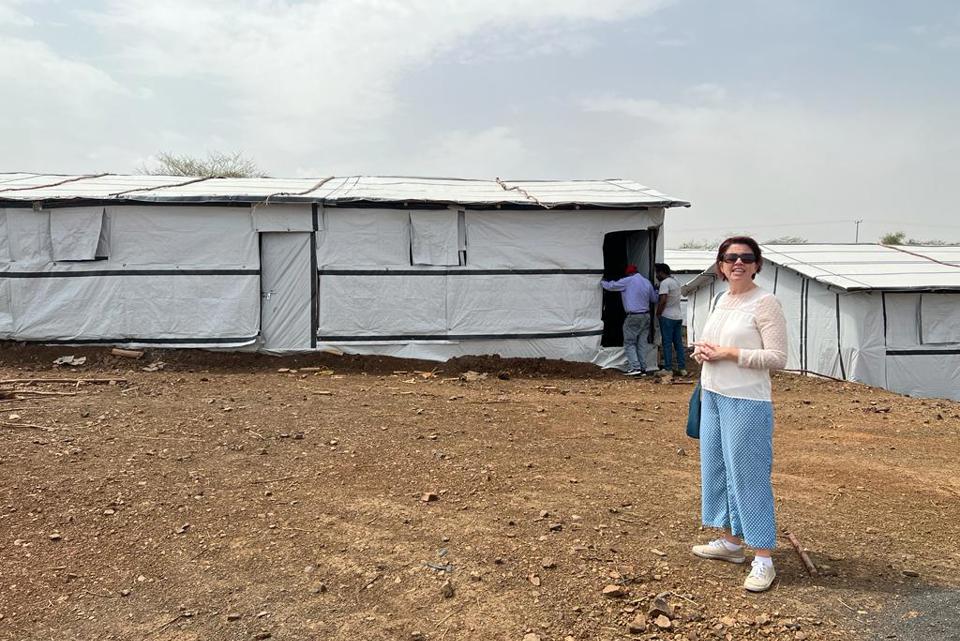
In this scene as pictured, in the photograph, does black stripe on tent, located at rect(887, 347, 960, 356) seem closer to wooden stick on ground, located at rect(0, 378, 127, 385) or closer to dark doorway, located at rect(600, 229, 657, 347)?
dark doorway, located at rect(600, 229, 657, 347)

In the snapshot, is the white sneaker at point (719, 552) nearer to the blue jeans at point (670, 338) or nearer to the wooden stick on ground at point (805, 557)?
the wooden stick on ground at point (805, 557)

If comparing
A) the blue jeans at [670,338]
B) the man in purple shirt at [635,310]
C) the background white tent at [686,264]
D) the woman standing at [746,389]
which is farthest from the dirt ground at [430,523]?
the background white tent at [686,264]

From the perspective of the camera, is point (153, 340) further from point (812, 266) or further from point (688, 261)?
point (688, 261)

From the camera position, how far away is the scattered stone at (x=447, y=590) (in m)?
2.83

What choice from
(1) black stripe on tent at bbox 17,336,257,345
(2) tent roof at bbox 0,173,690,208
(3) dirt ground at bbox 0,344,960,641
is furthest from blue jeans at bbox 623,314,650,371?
(1) black stripe on tent at bbox 17,336,257,345

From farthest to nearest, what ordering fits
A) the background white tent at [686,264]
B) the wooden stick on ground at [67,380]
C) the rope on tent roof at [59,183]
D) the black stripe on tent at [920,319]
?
the background white tent at [686,264], the black stripe on tent at [920,319], the rope on tent roof at [59,183], the wooden stick on ground at [67,380]

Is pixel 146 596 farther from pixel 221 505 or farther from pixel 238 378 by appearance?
pixel 238 378

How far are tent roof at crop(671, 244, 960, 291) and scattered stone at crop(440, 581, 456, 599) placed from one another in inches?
352

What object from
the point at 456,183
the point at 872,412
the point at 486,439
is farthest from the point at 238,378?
the point at 872,412

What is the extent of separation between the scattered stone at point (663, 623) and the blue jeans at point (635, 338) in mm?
6950

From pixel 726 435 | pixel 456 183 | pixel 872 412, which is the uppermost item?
pixel 456 183

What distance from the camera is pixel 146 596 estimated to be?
282 centimetres

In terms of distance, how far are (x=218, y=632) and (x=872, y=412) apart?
7092mm

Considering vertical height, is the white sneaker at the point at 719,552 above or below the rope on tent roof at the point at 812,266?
below
